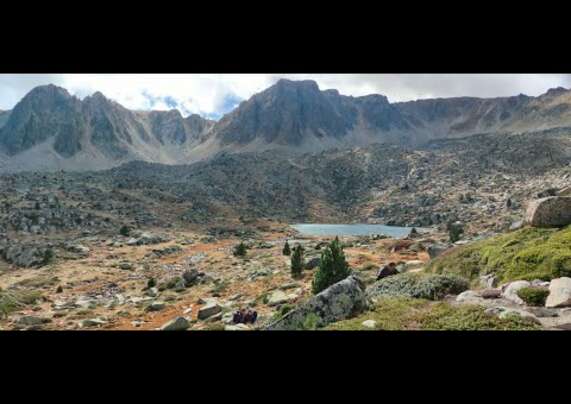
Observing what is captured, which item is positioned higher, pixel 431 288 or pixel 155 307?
pixel 431 288

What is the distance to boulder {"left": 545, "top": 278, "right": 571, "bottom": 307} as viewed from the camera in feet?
34.2

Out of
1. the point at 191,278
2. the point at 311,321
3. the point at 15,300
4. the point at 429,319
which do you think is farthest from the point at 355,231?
the point at 429,319

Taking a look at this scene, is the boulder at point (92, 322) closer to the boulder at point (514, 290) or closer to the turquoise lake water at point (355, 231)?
the boulder at point (514, 290)

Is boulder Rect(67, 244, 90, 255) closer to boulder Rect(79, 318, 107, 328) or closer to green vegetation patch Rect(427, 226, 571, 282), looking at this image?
boulder Rect(79, 318, 107, 328)

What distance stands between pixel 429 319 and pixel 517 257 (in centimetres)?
662

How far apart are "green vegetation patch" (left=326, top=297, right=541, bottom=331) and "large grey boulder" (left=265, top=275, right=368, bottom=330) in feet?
1.76

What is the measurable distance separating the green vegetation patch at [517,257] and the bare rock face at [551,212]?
52 cm

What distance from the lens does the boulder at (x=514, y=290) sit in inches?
458

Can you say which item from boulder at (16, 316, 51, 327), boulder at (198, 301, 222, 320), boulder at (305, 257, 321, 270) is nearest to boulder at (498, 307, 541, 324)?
boulder at (198, 301, 222, 320)

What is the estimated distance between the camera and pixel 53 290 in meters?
26.8

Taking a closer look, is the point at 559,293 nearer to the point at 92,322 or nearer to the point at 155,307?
the point at 155,307

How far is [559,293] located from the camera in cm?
1071

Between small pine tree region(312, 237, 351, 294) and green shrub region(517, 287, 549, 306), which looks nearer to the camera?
green shrub region(517, 287, 549, 306)
